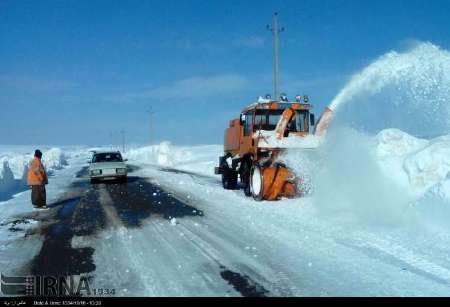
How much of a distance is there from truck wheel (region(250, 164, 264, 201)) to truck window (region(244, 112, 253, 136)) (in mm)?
1554

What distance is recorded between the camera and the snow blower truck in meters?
12.1

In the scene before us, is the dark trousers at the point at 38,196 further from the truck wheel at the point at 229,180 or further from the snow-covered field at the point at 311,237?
the truck wheel at the point at 229,180

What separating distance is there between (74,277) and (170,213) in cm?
519

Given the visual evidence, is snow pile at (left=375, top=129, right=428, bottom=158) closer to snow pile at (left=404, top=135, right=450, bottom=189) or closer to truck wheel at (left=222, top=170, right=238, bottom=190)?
snow pile at (left=404, top=135, right=450, bottom=189)

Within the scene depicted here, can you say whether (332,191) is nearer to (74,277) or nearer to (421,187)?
(421,187)

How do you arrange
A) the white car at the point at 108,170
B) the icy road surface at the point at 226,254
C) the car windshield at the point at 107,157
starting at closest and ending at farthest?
1. the icy road surface at the point at 226,254
2. the white car at the point at 108,170
3. the car windshield at the point at 107,157

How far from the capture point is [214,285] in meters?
4.95

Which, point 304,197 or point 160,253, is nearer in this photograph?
point 160,253

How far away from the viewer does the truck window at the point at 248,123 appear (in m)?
13.9

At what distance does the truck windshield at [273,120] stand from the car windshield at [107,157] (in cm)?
1005

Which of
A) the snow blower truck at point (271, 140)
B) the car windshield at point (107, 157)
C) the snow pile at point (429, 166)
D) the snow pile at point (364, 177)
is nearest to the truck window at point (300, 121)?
the snow blower truck at point (271, 140)

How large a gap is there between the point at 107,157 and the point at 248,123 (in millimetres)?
10103

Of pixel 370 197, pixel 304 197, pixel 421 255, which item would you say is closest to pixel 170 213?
pixel 304 197

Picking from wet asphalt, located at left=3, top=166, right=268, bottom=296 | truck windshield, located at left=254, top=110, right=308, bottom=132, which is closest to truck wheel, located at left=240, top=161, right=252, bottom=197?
truck windshield, located at left=254, top=110, right=308, bottom=132
